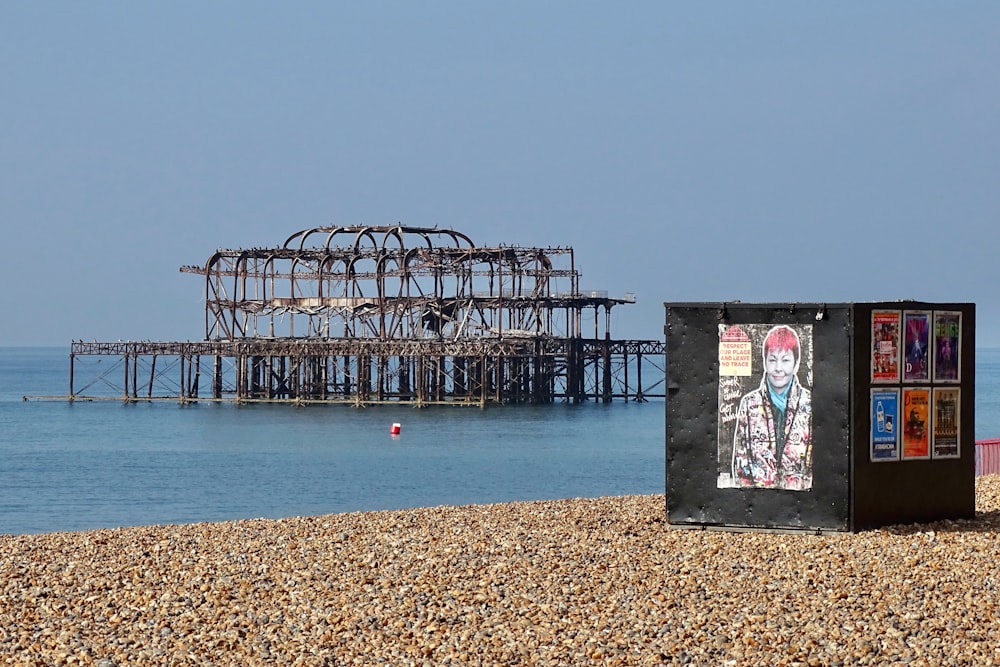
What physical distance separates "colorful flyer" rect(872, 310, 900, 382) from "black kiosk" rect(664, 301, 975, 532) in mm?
12

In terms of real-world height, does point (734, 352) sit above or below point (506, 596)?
above

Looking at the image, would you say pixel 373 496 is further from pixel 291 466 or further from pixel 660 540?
pixel 660 540

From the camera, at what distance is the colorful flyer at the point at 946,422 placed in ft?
44.4

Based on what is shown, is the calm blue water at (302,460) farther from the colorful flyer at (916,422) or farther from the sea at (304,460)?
the colorful flyer at (916,422)

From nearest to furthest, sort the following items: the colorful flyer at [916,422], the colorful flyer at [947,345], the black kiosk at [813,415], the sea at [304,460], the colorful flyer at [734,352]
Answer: the black kiosk at [813,415] → the colorful flyer at [734,352] → the colorful flyer at [916,422] → the colorful flyer at [947,345] → the sea at [304,460]

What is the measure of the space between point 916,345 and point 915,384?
1.12 feet

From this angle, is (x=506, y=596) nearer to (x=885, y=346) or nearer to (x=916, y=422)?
(x=885, y=346)

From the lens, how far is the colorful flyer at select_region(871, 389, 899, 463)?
13.0 meters

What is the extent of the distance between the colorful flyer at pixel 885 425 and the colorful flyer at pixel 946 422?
0.54 meters

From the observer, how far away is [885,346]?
515 inches

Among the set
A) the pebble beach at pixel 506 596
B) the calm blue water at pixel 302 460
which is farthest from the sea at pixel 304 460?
the pebble beach at pixel 506 596

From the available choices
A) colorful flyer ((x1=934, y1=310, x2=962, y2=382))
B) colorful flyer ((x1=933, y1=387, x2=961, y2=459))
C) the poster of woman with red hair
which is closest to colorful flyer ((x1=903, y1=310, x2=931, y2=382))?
colorful flyer ((x1=934, y1=310, x2=962, y2=382))

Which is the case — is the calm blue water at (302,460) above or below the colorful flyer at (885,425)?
below

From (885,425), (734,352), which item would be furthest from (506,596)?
(885,425)
